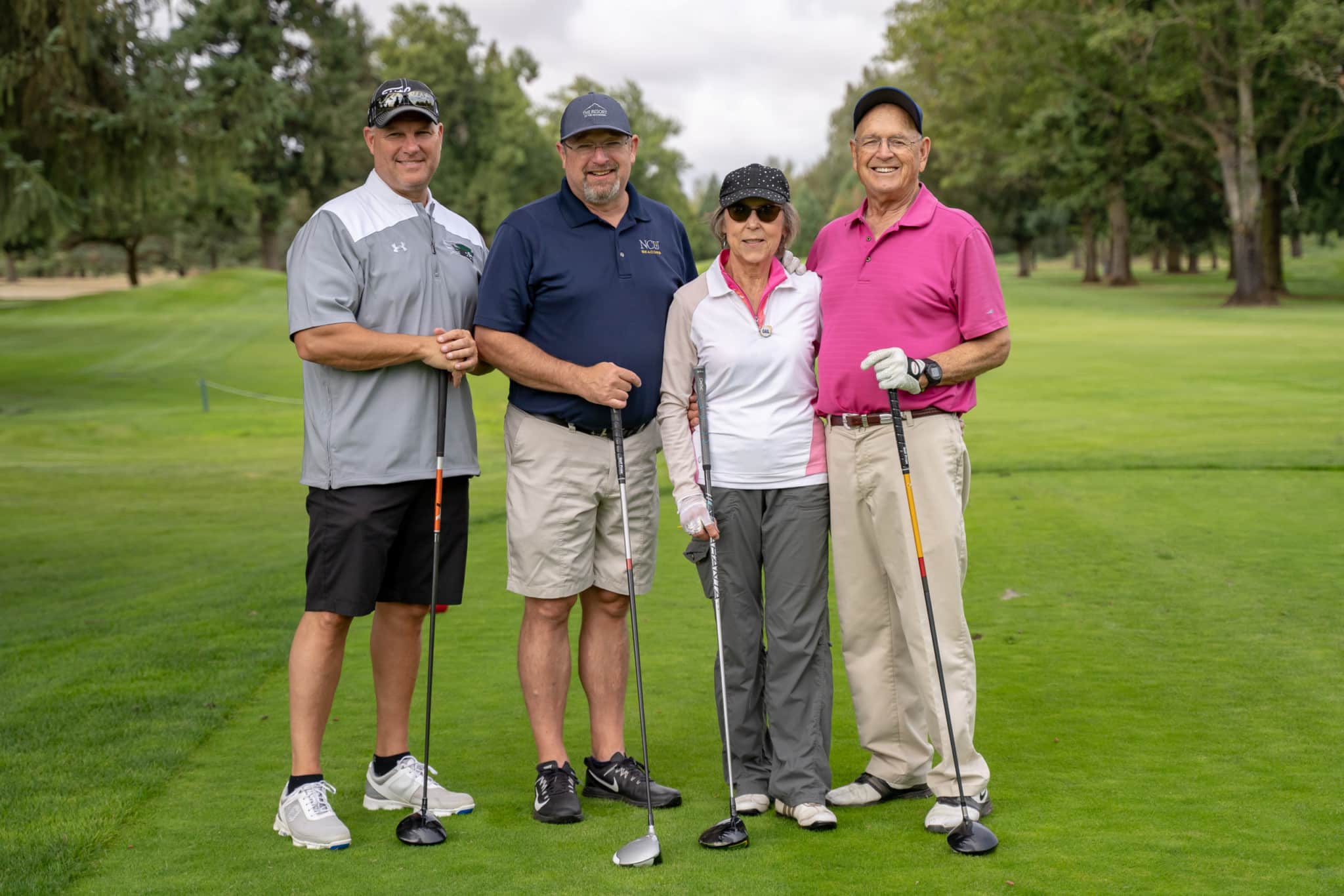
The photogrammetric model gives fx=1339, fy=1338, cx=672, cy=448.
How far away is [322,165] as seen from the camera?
Answer: 56.4 metres

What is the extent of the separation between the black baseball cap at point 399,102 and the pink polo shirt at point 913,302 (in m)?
1.29

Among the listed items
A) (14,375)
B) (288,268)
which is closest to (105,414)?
(14,375)

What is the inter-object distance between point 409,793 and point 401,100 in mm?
2052

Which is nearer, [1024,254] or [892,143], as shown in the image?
[892,143]

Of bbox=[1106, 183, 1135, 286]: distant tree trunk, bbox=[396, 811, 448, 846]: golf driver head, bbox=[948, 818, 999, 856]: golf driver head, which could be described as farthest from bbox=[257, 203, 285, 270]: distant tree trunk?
bbox=[948, 818, 999, 856]: golf driver head

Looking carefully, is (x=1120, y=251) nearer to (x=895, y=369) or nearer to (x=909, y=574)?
(x=909, y=574)

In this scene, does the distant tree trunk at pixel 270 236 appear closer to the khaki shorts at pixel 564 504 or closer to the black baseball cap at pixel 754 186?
the khaki shorts at pixel 564 504

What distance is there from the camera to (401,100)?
399 cm

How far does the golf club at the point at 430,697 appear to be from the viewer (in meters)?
3.53

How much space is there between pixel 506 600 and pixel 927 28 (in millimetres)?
43726

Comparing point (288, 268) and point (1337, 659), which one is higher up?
point (288, 268)

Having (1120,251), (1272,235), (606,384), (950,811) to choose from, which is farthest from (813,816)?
(1120,251)

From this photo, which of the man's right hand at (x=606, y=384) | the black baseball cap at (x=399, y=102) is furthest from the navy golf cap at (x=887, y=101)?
the black baseball cap at (x=399, y=102)

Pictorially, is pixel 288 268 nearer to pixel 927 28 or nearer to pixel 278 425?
pixel 278 425
